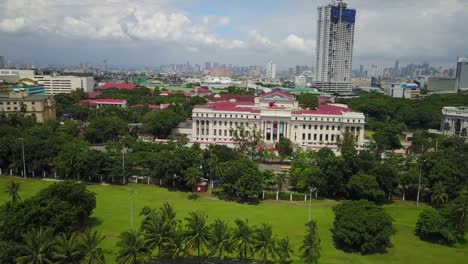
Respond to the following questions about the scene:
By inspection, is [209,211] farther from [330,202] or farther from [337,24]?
[337,24]

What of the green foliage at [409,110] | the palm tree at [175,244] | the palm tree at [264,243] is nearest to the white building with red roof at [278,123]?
the green foliage at [409,110]

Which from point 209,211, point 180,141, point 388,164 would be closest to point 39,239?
point 209,211

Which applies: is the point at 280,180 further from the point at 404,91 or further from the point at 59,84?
the point at 404,91

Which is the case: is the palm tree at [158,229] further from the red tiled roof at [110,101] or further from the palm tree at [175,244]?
the red tiled roof at [110,101]

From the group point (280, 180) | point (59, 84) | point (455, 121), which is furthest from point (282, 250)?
point (59, 84)

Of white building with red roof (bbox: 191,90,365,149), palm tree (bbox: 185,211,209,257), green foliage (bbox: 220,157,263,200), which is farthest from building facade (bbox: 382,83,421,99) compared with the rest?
palm tree (bbox: 185,211,209,257)
